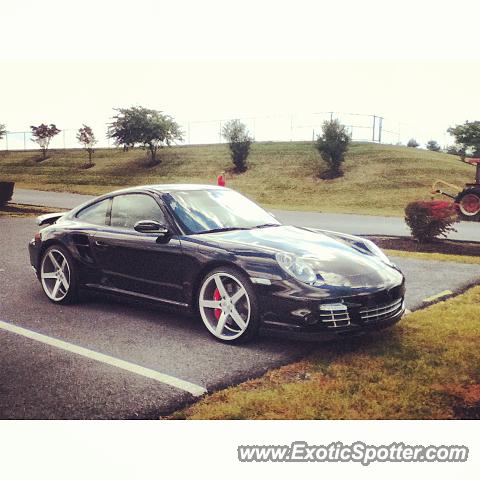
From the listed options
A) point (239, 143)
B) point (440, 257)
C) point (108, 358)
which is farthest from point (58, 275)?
point (239, 143)

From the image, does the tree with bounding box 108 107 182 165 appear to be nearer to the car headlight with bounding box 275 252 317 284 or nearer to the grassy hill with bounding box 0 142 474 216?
the grassy hill with bounding box 0 142 474 216

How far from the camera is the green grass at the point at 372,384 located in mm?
3004

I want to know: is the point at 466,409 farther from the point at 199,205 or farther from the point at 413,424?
the point at 199,205

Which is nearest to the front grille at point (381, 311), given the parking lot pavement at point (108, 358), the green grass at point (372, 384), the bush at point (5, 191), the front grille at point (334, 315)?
the front grille at point (334, 315)

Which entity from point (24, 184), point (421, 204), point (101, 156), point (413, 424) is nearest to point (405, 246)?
point (421, 204)

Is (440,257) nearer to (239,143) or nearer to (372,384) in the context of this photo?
(372,384)

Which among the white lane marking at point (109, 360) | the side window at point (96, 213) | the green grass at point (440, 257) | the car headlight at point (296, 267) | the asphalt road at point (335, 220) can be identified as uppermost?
the side window at point (96, 213)

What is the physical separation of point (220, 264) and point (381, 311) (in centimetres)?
124

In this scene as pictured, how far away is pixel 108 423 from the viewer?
292 centimetres

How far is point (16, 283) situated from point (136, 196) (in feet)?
8.01

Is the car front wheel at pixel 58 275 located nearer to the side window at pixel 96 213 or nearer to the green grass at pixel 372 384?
the side window at pixel 96 213

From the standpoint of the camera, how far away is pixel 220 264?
406 cm

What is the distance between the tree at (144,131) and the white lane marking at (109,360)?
7.91 m

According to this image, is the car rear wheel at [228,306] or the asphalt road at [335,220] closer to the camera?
the car rear wheel at [228,306]
